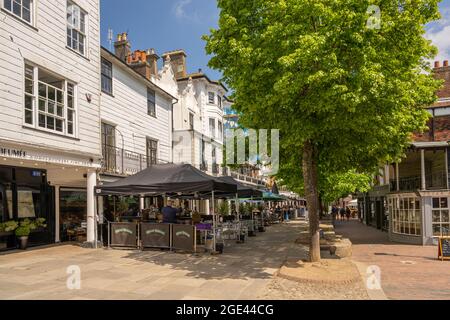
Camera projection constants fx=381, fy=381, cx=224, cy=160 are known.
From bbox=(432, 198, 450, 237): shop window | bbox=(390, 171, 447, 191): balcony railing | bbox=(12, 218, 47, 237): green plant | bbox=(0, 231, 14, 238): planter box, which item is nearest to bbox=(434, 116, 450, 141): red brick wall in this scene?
bbox=(390, 171, 447, 191): balcony railing

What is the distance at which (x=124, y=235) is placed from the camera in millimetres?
13930

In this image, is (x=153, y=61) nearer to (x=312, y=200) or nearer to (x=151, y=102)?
(x=151, y=102)

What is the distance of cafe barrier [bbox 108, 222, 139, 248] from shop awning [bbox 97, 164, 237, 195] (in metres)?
1.35

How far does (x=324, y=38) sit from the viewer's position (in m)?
8.11

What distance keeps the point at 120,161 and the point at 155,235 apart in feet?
21.2

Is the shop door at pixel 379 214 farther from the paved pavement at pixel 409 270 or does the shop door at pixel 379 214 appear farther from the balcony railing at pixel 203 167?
the balcony railing at pixel 203 167

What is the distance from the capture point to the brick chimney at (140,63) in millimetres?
23609

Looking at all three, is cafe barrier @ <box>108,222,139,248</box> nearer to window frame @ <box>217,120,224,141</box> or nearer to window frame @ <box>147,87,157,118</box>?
window frame @ <box>147,87,157,118</box>

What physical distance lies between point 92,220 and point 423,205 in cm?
1467

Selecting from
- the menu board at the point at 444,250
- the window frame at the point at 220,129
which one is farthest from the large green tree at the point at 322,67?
the window frame at the point at 220,129

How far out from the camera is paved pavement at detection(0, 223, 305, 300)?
7414mm

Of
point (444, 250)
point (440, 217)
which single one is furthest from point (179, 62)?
point (444, 250)

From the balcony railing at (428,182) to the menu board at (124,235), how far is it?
13344 mm
